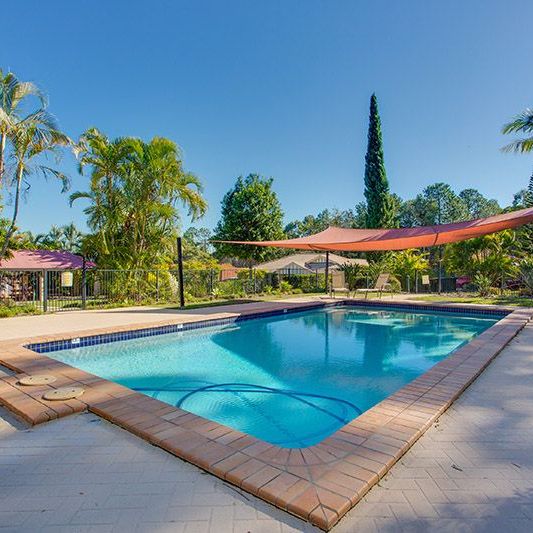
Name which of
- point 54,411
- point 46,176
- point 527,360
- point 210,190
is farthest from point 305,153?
point 54,411

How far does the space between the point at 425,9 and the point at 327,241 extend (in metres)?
6.34

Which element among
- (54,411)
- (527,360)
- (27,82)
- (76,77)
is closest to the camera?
(54,411)

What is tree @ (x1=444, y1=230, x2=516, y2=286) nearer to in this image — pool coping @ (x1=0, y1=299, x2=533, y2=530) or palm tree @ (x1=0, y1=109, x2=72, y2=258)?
pool coping @ (x1=0, y1=299, x2=533, y2=530)

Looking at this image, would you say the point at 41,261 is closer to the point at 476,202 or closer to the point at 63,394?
the point at 63,394

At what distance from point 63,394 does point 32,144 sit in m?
9.00

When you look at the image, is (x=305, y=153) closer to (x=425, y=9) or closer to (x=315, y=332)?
(x=425, y=9)

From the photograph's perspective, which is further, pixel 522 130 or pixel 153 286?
pixel 153 286

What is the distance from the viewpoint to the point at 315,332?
8438 millimetres

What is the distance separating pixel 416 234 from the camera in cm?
1039

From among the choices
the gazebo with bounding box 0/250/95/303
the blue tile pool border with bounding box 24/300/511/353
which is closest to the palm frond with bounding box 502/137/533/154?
the blue tile pool border with bounding box 24/300/511/353

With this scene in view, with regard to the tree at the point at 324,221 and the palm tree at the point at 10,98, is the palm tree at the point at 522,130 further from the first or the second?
the tree at the point at 324,221

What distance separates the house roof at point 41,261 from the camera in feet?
52.6

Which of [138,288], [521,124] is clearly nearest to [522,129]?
[521,124]

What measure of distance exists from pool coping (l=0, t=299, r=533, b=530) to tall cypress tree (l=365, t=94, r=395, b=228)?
706 inches
